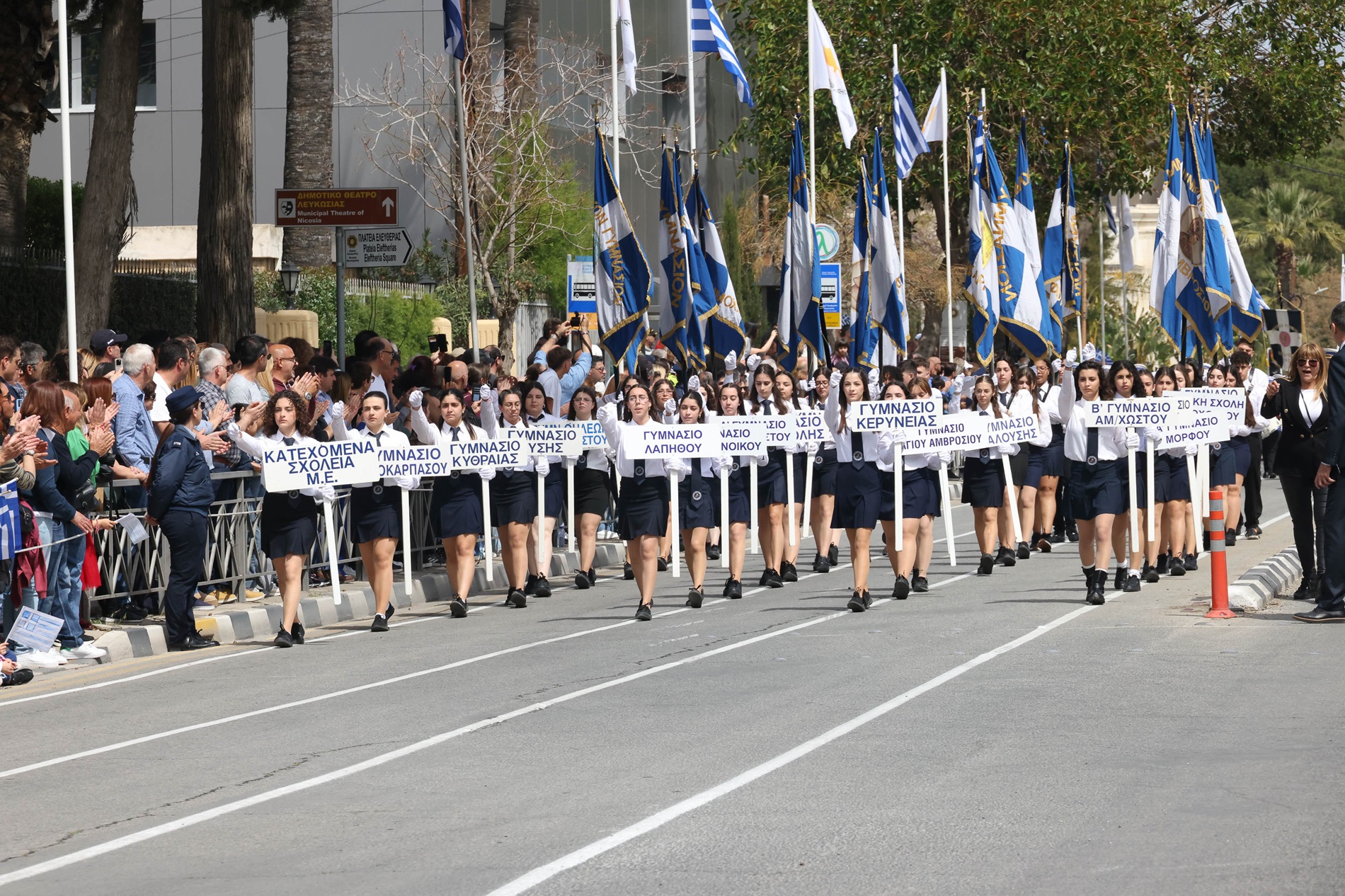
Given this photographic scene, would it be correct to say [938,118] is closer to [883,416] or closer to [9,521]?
[883,416]

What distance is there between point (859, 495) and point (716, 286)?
904cm

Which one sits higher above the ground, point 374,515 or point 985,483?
point 985,483

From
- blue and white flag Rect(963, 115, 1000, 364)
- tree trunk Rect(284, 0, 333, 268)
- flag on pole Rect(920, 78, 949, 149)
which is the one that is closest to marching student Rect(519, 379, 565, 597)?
blue and white flag Rect(963, 115, 1000, 364)

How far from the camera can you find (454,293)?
37.3 meters

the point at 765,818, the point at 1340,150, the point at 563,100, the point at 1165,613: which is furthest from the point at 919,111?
the point at 1340,150

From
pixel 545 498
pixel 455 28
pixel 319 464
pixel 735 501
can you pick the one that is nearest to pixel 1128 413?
pixel 735 501

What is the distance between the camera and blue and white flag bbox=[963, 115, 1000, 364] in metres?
23.6

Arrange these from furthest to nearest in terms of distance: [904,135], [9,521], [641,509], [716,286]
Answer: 1. [904,135]
2. [716,286]
3. [641,509]
4. [9,521]

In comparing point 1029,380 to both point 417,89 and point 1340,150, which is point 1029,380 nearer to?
point 417,89

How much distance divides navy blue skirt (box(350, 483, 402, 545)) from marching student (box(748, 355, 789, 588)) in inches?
152

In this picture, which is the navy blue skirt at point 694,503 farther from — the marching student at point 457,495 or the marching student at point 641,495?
the marching student at point 457,495

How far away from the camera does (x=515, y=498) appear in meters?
16.6

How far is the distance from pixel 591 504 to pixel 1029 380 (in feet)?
15.8

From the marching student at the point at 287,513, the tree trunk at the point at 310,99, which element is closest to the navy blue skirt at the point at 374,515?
the marching student at the point at 287,513
